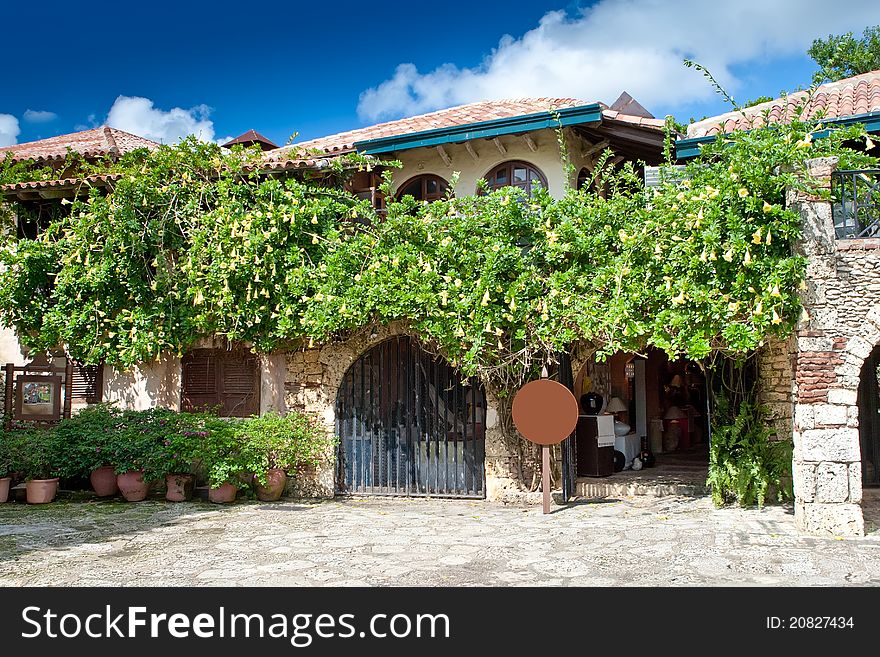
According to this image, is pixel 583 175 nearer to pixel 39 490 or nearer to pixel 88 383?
pixel 88 383

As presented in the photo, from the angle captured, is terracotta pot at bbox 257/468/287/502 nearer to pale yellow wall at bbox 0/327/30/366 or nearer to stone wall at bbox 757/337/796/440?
pale yellow wall at bbox 0/327/30/366

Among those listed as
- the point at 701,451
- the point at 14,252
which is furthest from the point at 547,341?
the point at 14,252

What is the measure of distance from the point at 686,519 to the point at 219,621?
20.8 feet

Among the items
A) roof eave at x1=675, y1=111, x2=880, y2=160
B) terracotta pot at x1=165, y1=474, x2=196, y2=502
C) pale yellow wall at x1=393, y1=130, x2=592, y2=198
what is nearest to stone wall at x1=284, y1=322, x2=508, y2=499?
terracotta pot at x1=165, y1=474, x2=196, y2=502

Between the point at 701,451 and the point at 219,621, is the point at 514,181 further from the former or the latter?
the point at 219,621

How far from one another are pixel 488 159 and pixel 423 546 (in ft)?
23.7

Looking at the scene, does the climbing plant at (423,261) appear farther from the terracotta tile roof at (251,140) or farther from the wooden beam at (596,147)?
the wooden beam at (596,147)

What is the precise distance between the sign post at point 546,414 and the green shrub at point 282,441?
3.43 meters

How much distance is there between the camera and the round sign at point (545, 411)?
10164 mm

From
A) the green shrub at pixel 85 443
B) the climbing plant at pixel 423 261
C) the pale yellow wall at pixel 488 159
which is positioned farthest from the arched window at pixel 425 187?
the green shrub at pixel 85 443

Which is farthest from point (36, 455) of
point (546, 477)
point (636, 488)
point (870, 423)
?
point (870, 423)

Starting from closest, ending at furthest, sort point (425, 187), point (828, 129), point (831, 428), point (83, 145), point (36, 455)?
point (831, 428) → point (828, 129) → point (36, 455) → point (425, 187) → point (83, 145)

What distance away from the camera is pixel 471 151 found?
13.2 metres

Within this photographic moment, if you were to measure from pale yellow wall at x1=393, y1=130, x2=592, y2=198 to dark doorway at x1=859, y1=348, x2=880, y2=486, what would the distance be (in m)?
5.54
